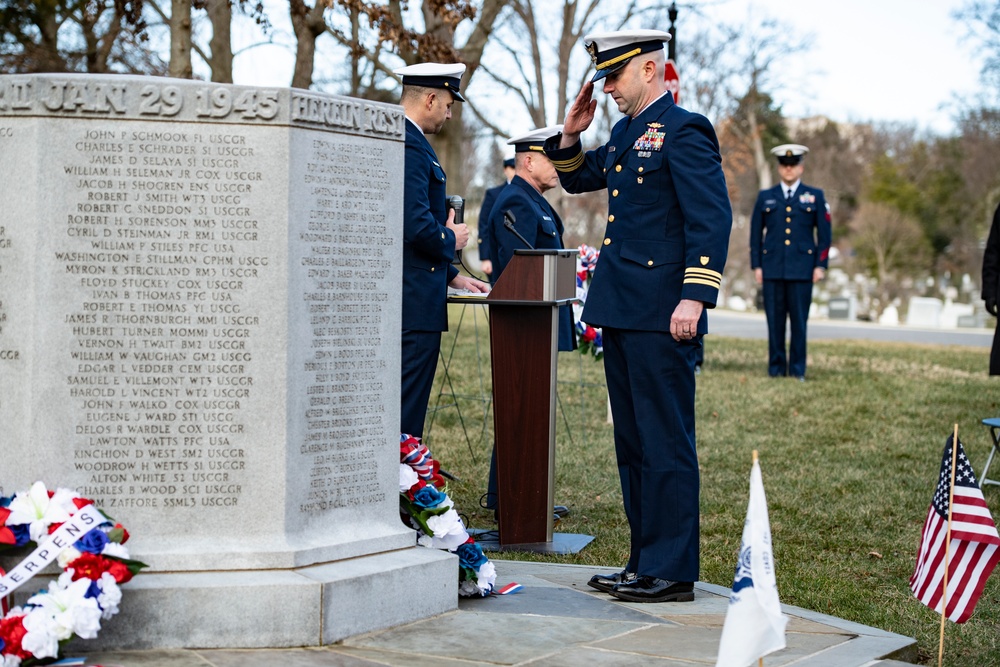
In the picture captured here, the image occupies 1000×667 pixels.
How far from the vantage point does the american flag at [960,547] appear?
14.0 ft

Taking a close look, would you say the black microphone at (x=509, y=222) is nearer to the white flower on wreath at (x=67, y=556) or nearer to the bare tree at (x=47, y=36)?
the white flower on wreath at (x=67, y=556)

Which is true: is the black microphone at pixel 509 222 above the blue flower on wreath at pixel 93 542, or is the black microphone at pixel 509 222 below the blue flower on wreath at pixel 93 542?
above

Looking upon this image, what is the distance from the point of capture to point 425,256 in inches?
237

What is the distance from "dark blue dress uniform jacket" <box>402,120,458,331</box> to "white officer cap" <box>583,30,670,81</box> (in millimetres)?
1110

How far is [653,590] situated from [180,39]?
985cm

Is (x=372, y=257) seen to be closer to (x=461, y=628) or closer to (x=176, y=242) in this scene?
(x=176, y=242)

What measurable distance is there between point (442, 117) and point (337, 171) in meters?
1.70

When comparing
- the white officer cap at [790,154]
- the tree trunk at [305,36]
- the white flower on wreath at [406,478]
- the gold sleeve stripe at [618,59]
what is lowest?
the white flower on wreath at [406,478]

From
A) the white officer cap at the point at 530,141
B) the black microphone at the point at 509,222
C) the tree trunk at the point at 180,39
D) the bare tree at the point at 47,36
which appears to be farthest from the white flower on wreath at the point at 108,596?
the bare tree at the point at 47,36

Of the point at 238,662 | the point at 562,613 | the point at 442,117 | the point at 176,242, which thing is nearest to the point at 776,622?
the point at 562,613

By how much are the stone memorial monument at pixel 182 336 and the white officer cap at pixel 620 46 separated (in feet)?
4.12

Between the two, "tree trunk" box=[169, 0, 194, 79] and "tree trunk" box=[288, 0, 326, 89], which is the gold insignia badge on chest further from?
"tree trunk" box=[288, 0, 326, 89]

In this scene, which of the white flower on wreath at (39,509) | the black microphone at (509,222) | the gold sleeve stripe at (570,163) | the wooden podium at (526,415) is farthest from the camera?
the black microphone at (509,222)

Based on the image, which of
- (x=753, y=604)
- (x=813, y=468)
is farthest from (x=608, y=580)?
(x=813, y=468)
